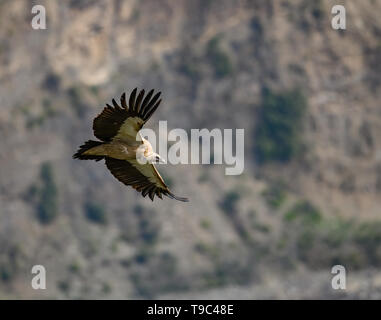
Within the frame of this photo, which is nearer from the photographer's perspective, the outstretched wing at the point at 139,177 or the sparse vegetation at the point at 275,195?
the outstretched wing at the point at 139,177

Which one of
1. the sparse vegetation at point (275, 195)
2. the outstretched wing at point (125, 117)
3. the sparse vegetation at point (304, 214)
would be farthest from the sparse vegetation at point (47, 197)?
the outstretched wing at point (125, 117)

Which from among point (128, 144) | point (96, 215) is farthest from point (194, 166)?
A: point (128, 144)

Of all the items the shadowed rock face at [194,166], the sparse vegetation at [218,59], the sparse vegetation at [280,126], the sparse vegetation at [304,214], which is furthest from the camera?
the sparse vegetation at [218,59]

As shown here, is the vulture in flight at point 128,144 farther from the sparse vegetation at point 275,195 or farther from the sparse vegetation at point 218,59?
the sparse vegetation at point 218,59

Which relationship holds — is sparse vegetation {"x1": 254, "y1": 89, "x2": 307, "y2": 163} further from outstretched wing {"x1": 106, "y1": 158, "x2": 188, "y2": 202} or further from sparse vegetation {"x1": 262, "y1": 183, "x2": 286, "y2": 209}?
outstretched wing {"x1": 106, "y1": 158, "x2": 188, "y2": 202}

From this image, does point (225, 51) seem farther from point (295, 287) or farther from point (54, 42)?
point (295, 287)

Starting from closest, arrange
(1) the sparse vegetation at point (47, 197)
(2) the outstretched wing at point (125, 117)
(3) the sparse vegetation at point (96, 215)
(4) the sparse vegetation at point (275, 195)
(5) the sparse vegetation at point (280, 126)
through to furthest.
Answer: (2) the outstretched wing at point (125, 117)
(1) the sparse vegetation at point (47, 197)
(3) the sparse vegetation at point (96, 215)
(4) the sparse vegetation at point (275, 195)
(5) the sparse vegetation at point (280, 126)

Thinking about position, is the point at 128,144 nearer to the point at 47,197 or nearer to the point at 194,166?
the point at 47,197
